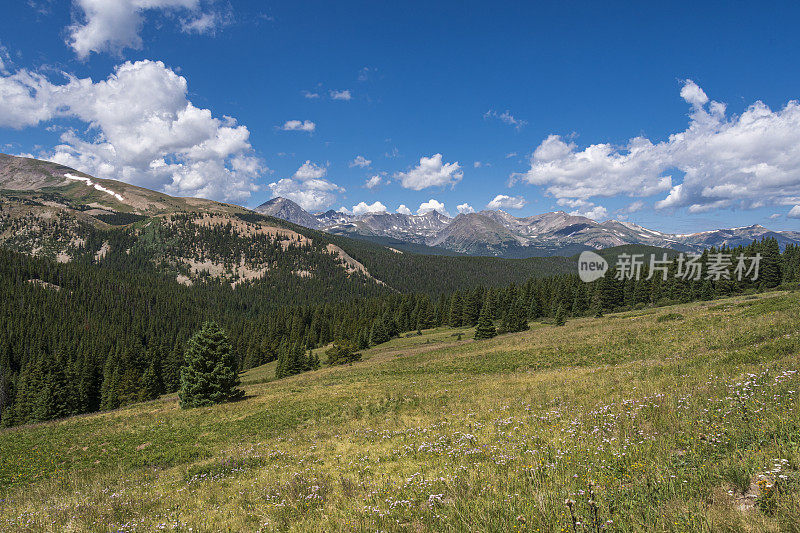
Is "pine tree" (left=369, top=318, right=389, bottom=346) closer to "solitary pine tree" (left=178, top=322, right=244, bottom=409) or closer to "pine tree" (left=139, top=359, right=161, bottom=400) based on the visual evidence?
"pine tree" (left=139, top=359, right=161, bottom=400)

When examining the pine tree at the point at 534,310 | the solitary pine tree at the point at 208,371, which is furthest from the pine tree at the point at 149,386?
the pine tree at the point at 534,310

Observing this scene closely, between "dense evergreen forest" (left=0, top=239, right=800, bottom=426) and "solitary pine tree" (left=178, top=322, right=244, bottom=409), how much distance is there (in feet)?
74.6

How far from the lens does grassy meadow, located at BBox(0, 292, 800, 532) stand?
16.2ft

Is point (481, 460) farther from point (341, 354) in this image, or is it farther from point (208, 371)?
point (341, 354)

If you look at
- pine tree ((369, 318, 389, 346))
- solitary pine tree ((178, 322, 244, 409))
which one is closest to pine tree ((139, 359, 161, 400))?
solitary pine tree ((178, 322, 244, 409))

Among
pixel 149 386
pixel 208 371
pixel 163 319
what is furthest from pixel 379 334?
pixel 163 319

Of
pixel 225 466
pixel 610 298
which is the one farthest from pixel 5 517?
pixel 610 298

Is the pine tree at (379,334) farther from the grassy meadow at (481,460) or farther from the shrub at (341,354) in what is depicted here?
the grassy meadow at (481,460)

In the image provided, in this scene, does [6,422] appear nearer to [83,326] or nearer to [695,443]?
[695,443]

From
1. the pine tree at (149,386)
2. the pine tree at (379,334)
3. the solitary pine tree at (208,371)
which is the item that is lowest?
the pine tree at (149,386)

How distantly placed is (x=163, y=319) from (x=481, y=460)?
204 metres

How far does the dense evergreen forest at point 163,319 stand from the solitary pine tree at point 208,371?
895 inches

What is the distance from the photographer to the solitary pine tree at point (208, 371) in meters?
28.5

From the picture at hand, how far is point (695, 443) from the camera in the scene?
6719 mm
